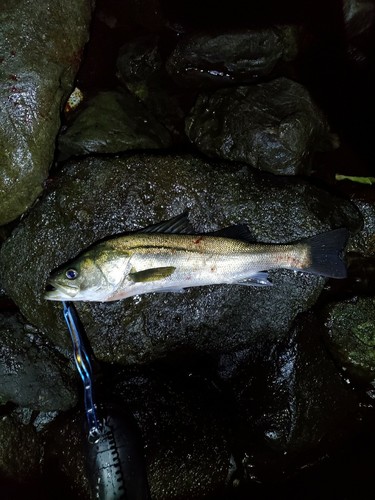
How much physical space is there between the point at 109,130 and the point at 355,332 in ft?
14.0

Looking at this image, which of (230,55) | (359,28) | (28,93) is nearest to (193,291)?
(28,93)

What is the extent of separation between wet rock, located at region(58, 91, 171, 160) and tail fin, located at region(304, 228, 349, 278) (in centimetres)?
258

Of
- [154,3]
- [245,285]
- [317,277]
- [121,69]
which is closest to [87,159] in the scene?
[121,69]

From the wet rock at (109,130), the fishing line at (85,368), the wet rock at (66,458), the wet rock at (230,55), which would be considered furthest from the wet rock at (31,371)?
the wet rock at (230,55)

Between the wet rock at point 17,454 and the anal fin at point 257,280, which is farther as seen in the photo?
the wet rock at point 17,454

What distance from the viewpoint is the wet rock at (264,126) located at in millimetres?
5172

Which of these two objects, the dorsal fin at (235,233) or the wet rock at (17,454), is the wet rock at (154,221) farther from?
the wet rock at (17,454)

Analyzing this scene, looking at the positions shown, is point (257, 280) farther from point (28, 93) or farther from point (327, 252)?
point (28, 93)

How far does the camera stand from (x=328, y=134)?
576cm

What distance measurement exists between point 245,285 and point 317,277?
928 mm

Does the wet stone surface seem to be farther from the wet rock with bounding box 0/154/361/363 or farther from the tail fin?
the tail fin

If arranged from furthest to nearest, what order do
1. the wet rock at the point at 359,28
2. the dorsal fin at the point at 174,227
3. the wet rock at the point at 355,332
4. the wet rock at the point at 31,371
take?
the wet rock at the point at 359,28, the wet rock at the point at 355,332, the wet rock at the point at 31,371, the dorsal fin at the point at 174,227

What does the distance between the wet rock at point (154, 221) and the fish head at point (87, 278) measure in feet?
2.33

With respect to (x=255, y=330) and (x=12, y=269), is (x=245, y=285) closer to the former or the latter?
(x=255, y=330)
